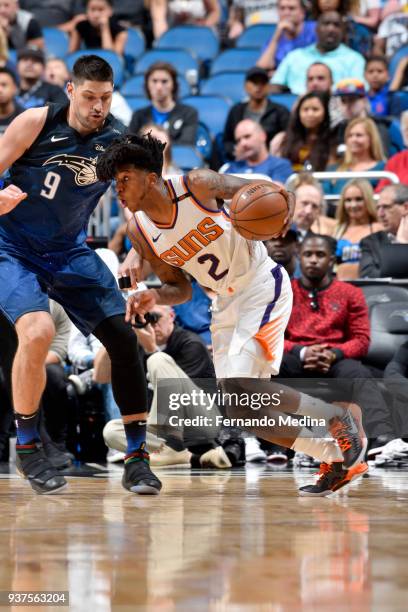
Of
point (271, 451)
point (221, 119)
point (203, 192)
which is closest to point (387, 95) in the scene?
point (221, 119)

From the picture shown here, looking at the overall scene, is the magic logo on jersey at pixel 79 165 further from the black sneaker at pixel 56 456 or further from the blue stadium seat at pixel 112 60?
the blue stadium seat at pixel 112 60

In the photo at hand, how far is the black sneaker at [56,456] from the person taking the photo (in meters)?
6.54

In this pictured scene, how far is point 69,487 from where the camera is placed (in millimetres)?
5254

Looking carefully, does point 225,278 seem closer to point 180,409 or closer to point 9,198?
point 9,198

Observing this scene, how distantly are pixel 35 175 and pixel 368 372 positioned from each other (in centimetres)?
302

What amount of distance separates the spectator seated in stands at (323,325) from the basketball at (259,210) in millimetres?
2480

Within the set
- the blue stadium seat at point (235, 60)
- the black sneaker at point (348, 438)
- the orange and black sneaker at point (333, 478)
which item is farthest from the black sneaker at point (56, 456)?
the blue stadium seat at point (235, 60)

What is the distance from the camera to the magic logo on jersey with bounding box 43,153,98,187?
4.91 meters

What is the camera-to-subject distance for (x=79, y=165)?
4926mm

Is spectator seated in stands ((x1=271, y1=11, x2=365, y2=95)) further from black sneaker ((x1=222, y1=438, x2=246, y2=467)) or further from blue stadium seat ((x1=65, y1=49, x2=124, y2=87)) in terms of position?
black sneaker ((x1=222, y1=438, x2=246, y2=467))

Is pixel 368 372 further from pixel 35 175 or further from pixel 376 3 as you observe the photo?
pixel 376 3

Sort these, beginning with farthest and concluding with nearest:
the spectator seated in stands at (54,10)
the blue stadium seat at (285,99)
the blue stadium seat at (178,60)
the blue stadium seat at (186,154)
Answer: the spectator seated in stands at (54,10), the blue stadium seat at (178,60), the blue stadium seat at (285,99), the blue stadium seat at (186,154)

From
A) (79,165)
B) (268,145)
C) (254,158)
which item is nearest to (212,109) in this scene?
(268,145)

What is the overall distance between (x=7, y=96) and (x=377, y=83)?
3716 mm
